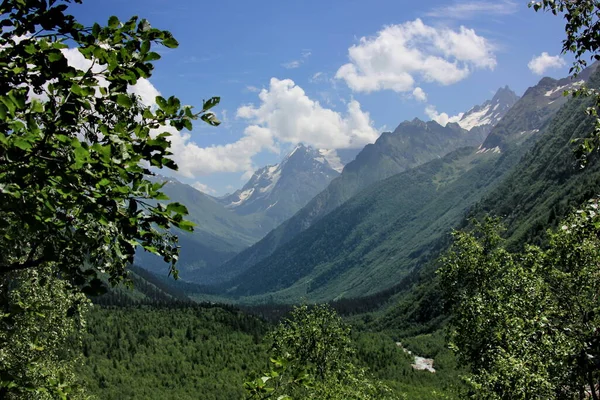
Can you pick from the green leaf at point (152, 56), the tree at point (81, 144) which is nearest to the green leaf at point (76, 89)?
the tree at point (81, 144)

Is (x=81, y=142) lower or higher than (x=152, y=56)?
lower

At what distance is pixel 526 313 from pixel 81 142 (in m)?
27.7

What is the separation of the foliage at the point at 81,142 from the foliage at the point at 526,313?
49.9 ft

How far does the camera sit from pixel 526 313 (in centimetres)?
2572

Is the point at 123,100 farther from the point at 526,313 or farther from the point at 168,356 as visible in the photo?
the point at 168,356

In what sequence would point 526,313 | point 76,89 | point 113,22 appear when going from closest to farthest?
point 76,89, point 113,22, point 526,313

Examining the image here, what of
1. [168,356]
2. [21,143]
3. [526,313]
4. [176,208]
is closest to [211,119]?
[176,208]

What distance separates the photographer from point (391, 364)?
577 feet

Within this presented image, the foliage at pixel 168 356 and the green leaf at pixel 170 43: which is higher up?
the green leaf at pixel 170 43

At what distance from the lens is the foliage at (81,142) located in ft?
15.6

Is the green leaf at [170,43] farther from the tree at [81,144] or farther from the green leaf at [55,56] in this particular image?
the green leaf at [55,56]

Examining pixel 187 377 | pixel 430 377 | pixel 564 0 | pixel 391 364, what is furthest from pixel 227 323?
pixel 564 0

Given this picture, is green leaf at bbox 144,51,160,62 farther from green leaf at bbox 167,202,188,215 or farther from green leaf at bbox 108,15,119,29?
green leaf at bbox 167,202,188,215

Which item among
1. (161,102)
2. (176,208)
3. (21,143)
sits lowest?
(176,208)
